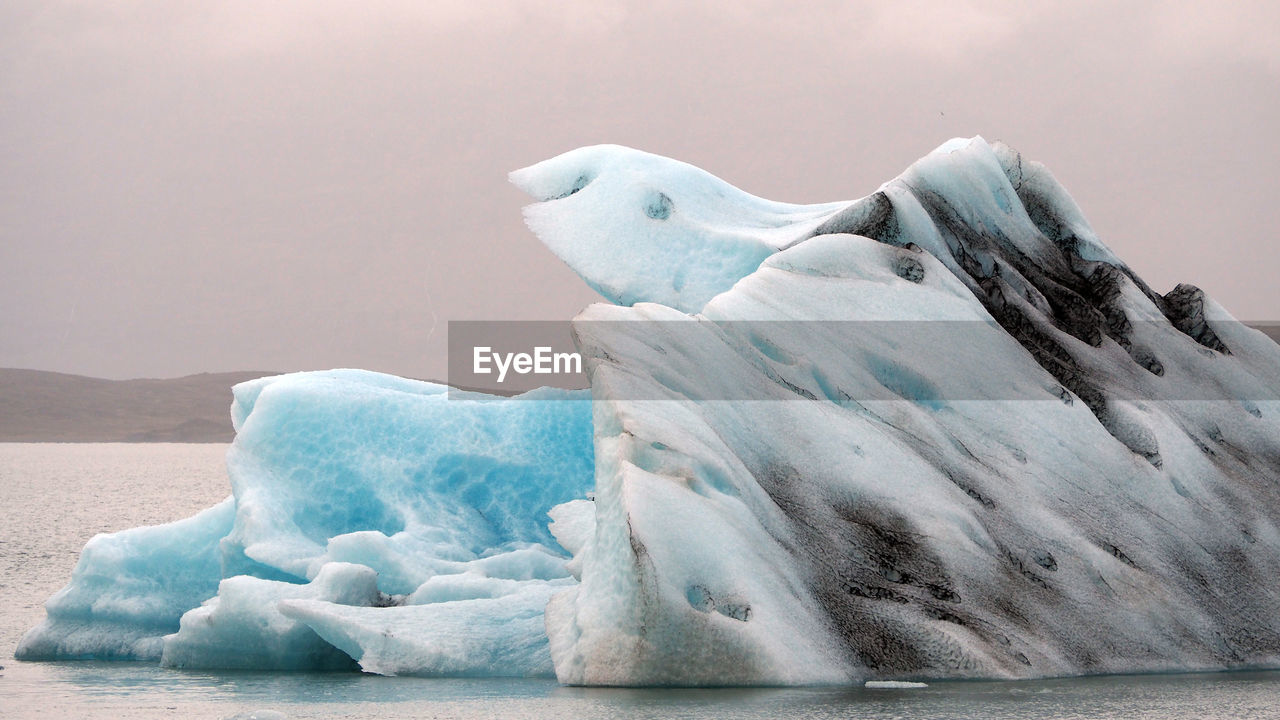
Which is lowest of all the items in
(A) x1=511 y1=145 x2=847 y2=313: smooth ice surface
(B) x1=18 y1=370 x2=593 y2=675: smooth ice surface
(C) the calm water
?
(C) the calm water

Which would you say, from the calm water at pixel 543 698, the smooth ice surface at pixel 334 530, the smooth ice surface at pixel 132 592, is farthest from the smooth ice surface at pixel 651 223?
the calm water at pixel 543 698

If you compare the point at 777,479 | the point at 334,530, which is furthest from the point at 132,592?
the point at 777,479

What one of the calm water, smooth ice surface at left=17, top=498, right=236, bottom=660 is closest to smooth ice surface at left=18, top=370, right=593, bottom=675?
smooth ice surface at left=17, top=498, right=236, bottom=660

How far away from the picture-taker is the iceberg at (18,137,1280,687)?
471 inches

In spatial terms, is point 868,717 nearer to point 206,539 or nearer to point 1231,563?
point 1231,563

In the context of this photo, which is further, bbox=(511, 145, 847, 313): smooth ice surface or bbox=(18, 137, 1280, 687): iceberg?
bbox=(511, 145, 847, 313): smooth ice surface

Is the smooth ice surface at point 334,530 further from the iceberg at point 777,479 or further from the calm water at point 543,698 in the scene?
the calm water at point 543,698

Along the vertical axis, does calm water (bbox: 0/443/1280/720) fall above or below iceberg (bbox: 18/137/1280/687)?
below

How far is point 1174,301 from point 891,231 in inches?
190

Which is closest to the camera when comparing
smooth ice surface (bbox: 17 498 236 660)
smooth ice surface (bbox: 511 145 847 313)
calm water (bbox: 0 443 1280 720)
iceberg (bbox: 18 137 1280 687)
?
calm water (bbox: 0 443 1280 720)

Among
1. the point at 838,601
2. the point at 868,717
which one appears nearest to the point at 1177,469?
the point at 838,601

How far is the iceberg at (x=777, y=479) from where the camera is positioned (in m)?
12.0

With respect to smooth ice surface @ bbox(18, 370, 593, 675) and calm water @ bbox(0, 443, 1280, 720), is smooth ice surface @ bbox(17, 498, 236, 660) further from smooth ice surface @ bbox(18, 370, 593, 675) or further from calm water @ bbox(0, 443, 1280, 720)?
calm water @ bbox(0, 443, 1280, 720)

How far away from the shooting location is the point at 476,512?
18.8m
